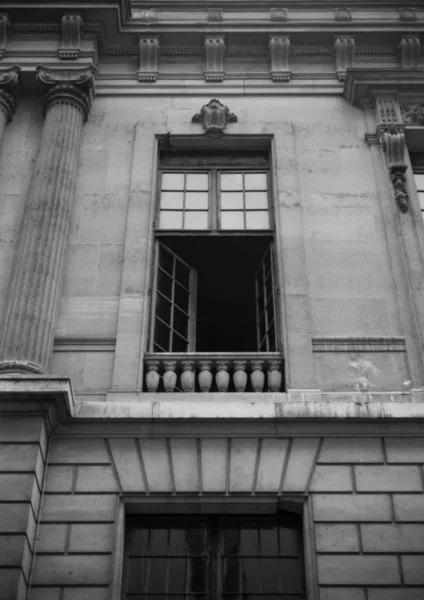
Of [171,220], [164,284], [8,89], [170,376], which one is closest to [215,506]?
[170,376]

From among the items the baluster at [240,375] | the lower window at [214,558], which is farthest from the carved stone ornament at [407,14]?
the lower window at [214,558]

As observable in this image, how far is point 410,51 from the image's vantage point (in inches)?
550

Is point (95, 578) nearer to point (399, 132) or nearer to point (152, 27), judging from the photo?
point (399, 132)

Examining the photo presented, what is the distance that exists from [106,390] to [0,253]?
2775mm

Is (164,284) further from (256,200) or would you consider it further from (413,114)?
(413,114)

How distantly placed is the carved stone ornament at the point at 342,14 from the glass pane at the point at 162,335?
280 inches

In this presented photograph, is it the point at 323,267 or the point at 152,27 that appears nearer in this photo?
the point at 323,267

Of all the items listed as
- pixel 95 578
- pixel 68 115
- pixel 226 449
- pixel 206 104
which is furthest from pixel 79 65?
pixel 95 578

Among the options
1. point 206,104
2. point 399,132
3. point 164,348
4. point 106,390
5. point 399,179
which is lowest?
point 106,390

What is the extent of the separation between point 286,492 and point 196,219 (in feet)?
16.4

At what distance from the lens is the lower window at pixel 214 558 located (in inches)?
340

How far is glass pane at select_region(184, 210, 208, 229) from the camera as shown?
12289 millimetres

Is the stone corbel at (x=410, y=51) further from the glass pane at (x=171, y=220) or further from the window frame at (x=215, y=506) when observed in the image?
the window frame at (x=215, y=506)

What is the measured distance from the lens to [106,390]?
32.3 feet
